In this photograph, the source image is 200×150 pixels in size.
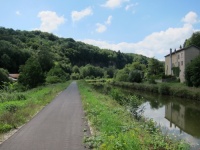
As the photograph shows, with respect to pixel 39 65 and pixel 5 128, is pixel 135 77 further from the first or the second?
pixel 5 128

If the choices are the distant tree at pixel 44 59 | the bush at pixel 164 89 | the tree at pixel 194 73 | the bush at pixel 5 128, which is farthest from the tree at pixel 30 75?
the distant tree at pixel 44 59

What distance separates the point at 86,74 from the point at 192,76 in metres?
128

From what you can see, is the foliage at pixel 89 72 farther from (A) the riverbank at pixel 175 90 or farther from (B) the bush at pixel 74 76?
(A) the riverbank at pixel 175 90

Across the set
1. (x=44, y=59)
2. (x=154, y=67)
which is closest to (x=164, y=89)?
(x=154, y=67)

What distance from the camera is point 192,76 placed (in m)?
46.8

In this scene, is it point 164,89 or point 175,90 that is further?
point 164,89

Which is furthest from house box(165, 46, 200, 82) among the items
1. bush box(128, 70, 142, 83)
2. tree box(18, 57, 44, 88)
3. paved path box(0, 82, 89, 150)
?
paved path box(0, 82, 89, 150)

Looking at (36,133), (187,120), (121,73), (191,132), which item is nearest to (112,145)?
(36,133)

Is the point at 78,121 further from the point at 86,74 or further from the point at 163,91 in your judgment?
the point at 86,74

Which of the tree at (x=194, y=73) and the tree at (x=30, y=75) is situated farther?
the tree at (x=30, y=75)

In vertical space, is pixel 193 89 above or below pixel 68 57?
below

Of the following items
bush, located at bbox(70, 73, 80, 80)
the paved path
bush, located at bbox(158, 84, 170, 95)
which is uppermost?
bush, located at bbox(70, 73, 80, 80)

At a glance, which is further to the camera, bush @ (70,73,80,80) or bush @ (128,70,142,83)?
bush @ (70,73,80,80)

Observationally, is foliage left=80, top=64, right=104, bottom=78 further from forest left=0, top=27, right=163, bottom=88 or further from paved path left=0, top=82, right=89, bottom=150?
paved path left=0, top=82, right=89, bottom=150
